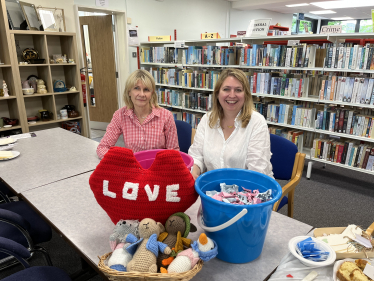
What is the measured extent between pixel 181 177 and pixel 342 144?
9.69 ft

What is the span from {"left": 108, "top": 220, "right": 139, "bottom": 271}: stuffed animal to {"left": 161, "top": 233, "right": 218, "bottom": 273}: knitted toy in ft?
0.38

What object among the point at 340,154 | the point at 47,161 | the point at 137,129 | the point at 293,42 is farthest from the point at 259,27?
the point at 47,161

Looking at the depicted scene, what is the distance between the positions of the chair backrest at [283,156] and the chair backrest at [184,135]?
65cm

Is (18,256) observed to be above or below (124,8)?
below

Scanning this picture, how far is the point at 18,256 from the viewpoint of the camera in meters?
1.10

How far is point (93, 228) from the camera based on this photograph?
108 centimetres

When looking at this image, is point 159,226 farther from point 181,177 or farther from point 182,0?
point 182,0

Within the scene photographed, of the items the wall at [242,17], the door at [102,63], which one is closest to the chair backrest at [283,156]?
the door at [102,63]

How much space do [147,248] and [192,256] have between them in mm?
125

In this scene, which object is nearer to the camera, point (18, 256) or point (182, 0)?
point (18, 256)

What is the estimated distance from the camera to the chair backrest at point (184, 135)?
2.14m

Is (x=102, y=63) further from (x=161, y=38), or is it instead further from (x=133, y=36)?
(x=161, y=38)

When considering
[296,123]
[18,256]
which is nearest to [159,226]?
[18,256]

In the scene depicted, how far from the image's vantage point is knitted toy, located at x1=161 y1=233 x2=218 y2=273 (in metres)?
0.70
